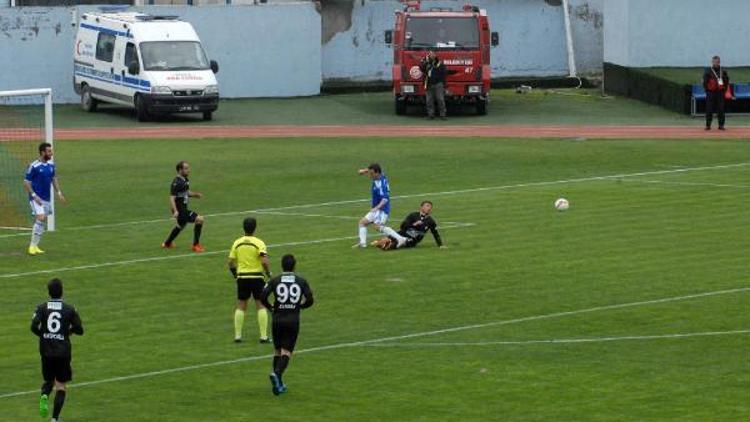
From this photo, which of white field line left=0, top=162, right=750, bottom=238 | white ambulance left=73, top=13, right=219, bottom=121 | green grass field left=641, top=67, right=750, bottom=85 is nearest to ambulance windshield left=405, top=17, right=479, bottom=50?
white ambulance left=73, top=13, right=219, bottom=121

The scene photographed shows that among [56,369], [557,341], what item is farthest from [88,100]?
[56,369]

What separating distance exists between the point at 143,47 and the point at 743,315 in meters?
34.6

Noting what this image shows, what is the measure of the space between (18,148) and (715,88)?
69.9ft

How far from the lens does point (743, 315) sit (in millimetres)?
30234

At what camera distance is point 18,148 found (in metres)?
47.7

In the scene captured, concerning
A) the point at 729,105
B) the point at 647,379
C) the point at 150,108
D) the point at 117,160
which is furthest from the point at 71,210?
the point at 729,105

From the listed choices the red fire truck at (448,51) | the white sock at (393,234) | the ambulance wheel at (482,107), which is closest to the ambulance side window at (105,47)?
the red fire truck at (448,51)

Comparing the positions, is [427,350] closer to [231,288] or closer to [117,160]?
[231,288]

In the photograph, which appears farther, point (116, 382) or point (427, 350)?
point (427, 350)

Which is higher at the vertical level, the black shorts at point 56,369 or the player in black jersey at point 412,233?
the black shorts at point 56,369

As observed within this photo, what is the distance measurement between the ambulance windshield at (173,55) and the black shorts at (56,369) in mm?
38522

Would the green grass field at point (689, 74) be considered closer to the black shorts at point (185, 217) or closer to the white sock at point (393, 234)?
the white sock at point (393, 234)

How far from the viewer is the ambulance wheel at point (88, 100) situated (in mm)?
64312

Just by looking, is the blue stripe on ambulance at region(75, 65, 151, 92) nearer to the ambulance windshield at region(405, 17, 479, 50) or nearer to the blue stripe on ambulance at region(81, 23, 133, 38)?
the blue stripe on ambulance at region(81, 23, 133, 38)
